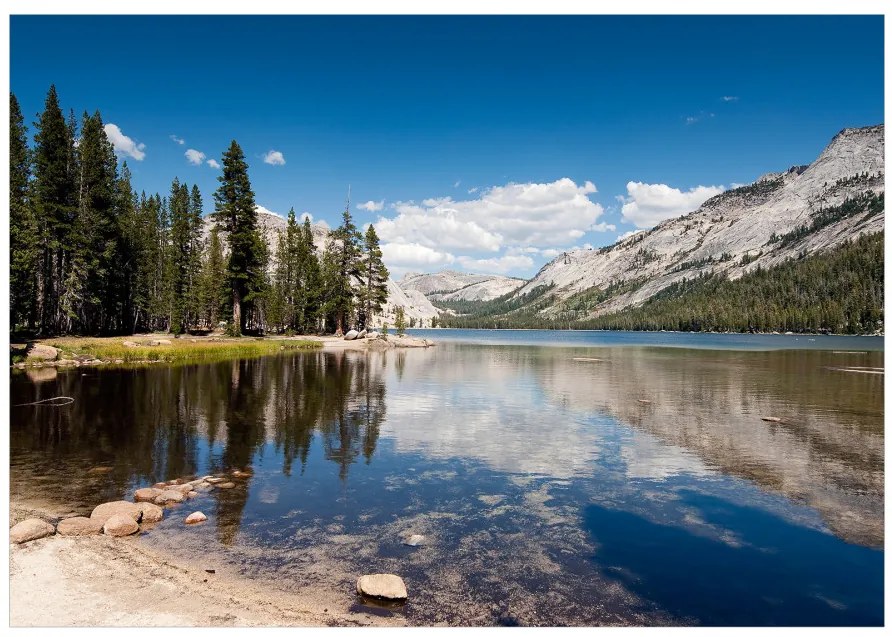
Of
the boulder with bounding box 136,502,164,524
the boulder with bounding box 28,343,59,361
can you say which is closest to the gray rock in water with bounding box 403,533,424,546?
the boulder with bounding box 136,502,164,524

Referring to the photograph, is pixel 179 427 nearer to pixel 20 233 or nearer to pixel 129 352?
pixel 129 352

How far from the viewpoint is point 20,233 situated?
148ft

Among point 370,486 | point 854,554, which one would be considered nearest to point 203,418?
point 370,486

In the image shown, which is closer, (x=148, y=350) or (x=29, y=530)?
(x=29, y=530)

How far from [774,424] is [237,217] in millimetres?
69911

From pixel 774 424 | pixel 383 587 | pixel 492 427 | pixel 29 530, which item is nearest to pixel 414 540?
pixel 383 587

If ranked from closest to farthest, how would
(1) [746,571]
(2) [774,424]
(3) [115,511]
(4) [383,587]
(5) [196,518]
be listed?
(4) [383,587] → (1) [746,571] → (3) [115,511] → (5) [196,518] → (2) [774,424]

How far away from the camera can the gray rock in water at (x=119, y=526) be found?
36.0ft

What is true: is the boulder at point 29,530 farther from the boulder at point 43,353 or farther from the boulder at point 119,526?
the boulder at point 43,353

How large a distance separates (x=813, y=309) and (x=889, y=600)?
231 metres

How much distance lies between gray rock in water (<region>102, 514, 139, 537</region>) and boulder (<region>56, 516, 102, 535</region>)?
17 centimetres

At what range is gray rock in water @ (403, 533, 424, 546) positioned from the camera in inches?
438

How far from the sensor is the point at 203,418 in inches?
952

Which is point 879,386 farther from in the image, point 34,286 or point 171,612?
point 34,286
